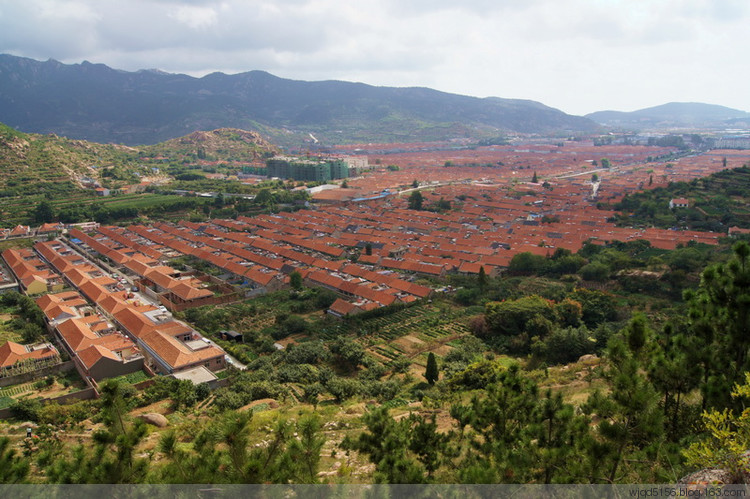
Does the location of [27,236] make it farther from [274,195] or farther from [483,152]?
[483,152]

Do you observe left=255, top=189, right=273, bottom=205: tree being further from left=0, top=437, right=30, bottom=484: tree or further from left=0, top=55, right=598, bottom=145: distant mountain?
left=0, top=55, right=598, bottom=145: distant mountain

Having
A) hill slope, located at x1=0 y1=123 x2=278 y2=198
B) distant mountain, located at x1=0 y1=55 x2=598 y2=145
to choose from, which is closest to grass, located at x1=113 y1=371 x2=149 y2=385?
hill slope, located at x1=0 y1=123 x2=278 y2=198

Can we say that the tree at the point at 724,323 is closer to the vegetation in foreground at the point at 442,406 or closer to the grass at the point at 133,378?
the vegetation in foreground at the point at 442,406

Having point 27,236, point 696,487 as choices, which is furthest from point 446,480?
point 27,236

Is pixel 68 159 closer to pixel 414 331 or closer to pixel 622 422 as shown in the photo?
pixel 414 331

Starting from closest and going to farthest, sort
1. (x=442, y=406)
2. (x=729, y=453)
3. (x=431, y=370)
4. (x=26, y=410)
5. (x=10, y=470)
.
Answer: (x=729, y=453)
(x=10, y=470)
(x=442, y=406)
(x=26, y=410)
(x=431, y=370)

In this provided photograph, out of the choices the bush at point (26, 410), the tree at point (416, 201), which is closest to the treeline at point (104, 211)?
the tree at point (416, 201)

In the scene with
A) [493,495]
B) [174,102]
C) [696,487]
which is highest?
[174,102]

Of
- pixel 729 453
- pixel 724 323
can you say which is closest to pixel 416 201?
pixel 724 323
